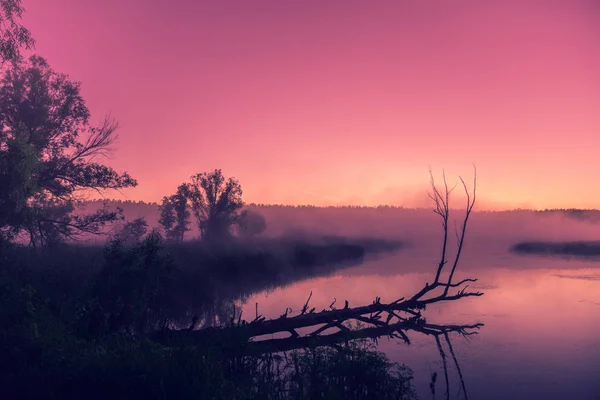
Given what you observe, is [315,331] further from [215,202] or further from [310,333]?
[215,202]

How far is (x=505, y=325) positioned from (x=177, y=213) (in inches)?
1825

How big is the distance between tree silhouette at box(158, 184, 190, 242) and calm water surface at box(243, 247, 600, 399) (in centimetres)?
2370

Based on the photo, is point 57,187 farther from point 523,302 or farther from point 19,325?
point 523,302

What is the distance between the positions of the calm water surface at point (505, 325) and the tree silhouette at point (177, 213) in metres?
23.7

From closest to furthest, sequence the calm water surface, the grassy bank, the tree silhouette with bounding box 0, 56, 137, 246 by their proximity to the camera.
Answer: the grassy bank, the calm water surface, the tree silhouette with bounding box 0, 56, 137, 246

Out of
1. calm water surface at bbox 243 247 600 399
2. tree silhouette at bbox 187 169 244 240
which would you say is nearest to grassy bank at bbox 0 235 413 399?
calm water surface at bbox 243 247 600 399

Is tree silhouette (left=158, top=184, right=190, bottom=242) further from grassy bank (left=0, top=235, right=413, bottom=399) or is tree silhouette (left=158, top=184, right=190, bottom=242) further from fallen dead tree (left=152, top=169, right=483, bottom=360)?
fallen dead tree (left=152, top=169, right=483, bottom=360)

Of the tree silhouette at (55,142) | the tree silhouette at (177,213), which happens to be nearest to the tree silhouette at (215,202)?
the tree silhouette at (177,213)

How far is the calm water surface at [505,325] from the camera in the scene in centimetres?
1616

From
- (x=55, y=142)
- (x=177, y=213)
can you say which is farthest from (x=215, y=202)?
(x=55, y=142)

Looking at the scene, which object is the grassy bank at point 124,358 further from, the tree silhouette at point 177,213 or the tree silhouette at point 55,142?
the tree silhouette at point 177,213

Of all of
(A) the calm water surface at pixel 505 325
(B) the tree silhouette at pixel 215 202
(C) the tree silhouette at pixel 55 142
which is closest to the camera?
(A) the calm water surface at pixel 505 325

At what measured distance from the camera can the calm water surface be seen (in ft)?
53.0

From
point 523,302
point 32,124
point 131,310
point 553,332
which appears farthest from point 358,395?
point 32,124
